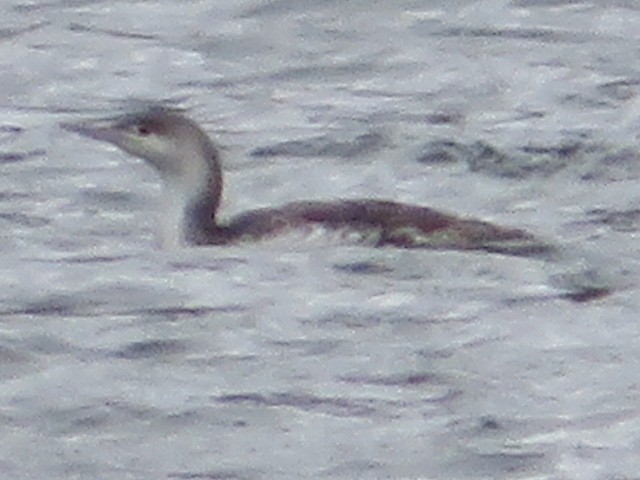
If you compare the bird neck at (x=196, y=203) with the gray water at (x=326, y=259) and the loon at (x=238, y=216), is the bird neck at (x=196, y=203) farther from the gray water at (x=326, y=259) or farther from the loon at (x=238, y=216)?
the gray water at (x=326, y=259)

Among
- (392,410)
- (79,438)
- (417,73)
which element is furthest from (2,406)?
(417,73)

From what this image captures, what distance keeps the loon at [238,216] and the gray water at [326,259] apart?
8cm

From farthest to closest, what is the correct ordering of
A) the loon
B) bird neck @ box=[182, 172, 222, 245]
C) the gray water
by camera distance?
bird neck @ box=[182, 172, 222, 245]
the loon
the gray water

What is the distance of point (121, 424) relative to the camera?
12312 millimetres

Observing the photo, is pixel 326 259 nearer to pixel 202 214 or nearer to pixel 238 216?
pixel 238 216

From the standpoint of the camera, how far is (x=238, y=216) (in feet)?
48.3

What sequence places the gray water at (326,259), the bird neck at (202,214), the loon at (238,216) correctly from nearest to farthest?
the gray water at (326,259) → the loon at (238,216) → the bird neck at (202,214)

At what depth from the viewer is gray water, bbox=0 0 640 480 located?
477 inches

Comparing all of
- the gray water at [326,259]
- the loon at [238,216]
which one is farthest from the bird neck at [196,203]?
the gray water at [326,259]

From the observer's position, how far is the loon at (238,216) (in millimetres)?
14180

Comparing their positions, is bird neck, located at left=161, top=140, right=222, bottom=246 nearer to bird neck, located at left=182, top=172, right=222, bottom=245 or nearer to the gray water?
bird neck, located at left=182, top=172, right=222, bottom=245

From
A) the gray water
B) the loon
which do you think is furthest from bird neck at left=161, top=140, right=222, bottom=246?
the gray water

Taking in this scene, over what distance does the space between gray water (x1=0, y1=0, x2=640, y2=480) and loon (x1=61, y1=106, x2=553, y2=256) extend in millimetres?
82

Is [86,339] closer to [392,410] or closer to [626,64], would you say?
[392,410]
